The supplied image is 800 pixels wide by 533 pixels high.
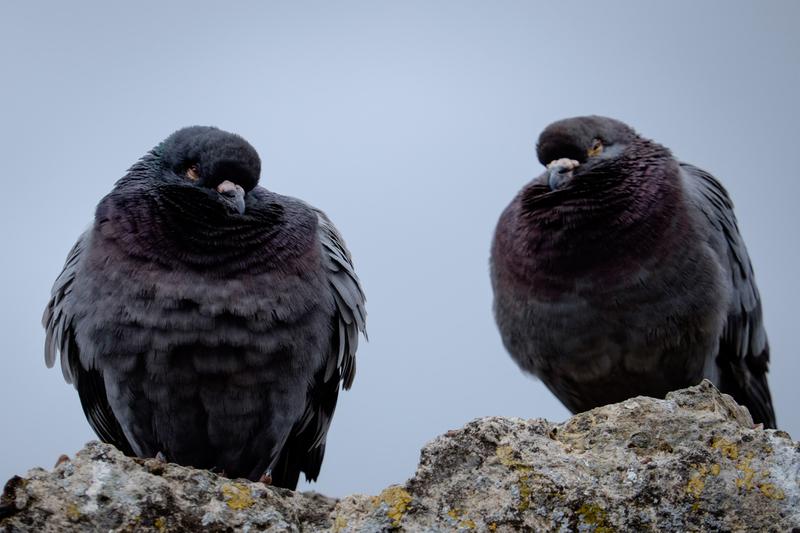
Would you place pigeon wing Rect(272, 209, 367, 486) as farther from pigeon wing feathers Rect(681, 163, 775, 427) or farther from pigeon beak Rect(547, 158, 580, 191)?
pigeon wing feathers Rect(681, 163, 775, 427)

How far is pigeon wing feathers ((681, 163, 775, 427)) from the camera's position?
8539 mm

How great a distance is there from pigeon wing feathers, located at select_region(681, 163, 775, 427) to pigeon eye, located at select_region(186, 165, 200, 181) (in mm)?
3800

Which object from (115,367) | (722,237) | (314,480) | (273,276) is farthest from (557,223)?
(115,367)

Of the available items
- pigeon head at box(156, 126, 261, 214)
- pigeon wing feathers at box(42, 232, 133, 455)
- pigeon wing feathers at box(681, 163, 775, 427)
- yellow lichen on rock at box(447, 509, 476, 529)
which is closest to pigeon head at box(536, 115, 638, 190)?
pigeon wing feathers at box(681, 163, 775, 427)

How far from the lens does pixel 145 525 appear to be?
13.0ft

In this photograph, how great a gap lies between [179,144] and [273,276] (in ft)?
4.34

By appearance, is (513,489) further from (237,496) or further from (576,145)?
(576,145)

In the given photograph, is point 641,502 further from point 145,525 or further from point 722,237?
point 722,237

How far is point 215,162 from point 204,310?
1.15 metres

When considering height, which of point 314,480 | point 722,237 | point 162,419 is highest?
point 722,237

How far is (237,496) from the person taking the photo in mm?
4145

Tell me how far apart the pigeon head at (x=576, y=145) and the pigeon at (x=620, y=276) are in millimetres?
11

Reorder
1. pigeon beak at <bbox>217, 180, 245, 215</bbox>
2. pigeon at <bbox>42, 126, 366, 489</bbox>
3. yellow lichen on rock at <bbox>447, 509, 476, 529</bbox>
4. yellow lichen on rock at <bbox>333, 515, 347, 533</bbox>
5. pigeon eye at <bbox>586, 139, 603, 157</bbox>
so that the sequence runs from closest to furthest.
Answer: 1. yellow lichen on rock at <bbox>447, 509, 476, 529</bbox>
2. yellow lichen on rock at <bbox>333, 515, 347, 533</bbox>
3. pigeon at <bbox>42, 126, 366, 489</bbox>
4. pigeon beak at <bbox>217, 180, 245, 215</bbox>
5. pigeon eye at <bbox>586, 139, 603, 157</bbox>

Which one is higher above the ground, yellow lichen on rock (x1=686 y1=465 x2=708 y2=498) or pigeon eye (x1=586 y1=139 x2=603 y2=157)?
pigeon eye (x1=586 y1=139 x2=603 y2=157)
